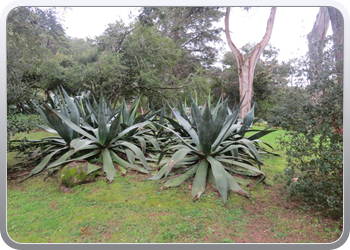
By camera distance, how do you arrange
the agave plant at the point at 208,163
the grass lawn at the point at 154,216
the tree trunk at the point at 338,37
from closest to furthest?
the grass lawn at the point at 154,216 → the tree trunk at the point at 338,37 → the agave plant at the point at 208,163

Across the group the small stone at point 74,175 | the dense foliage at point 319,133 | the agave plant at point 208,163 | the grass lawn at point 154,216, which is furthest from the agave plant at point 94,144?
the dense foliage at point 319,133

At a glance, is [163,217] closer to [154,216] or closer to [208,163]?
[154,216]

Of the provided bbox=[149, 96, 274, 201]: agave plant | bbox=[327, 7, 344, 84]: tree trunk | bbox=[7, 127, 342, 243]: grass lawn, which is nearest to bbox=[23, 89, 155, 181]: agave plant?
bbox=[7, 127, 342, 243]: grass lawn

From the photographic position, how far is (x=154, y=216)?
4.91 feet

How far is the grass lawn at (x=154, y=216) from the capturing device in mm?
1295

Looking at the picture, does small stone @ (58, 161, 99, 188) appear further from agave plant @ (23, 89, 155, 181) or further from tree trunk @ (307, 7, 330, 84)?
tree trunk @ (307, 7, 330, 84)

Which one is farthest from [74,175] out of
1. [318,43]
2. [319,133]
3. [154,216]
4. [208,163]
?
[318,43]

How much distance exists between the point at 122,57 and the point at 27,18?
10.6 ft

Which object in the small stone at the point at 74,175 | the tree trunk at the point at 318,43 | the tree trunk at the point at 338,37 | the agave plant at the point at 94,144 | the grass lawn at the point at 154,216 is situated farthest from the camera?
the agave plant at the point at 94,144

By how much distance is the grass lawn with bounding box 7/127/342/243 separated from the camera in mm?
1295

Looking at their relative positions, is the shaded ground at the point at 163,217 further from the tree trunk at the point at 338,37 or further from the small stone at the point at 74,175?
the tree trunk at the point at 338,37

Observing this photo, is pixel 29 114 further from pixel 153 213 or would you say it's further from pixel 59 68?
pixel 59 68
